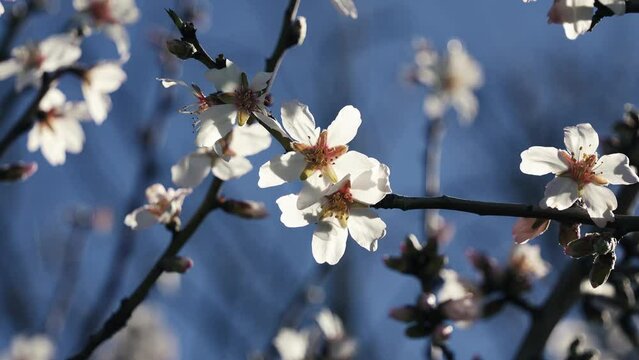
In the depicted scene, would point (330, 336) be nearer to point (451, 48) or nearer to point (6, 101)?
point (6, 101)

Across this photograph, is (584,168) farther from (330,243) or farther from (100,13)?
(100,13)

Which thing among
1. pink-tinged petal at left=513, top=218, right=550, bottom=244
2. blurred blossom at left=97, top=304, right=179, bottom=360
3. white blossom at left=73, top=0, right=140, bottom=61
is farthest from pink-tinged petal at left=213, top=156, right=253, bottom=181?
blurred blossom at left=97, top=304, right=179, bottom=360

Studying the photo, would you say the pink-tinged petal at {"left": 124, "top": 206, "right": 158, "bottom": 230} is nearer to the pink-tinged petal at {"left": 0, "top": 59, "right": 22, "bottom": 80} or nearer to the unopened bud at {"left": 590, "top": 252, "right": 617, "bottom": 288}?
the pink-tinged petal at {"left": 0, "top": 59, "right": 22, "bottom": 80}

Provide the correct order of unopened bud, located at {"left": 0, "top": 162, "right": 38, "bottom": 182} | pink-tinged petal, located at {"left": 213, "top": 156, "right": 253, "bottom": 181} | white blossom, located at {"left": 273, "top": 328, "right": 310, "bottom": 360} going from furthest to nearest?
white blossom, located at {"left": 273, "top": 328, "right": 310, "bottom": 360}, unopened bud, located at {"left": 0, "top": 162, "right": 38, "bottom": 182}, pink-tinged petal, located at {"left": 213, "top": 156, "right": 253, "bottom": 181}

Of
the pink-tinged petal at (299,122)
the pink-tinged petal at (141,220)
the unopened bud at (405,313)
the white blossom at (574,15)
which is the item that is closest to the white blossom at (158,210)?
the pink-tinged petal at (141,220)

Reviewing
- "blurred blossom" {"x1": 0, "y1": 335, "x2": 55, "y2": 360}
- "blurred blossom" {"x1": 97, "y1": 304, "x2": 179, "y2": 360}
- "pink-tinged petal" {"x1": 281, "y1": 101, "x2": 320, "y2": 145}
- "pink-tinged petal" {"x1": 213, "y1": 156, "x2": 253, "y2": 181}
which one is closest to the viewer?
"pink-tinged petal" {"x1": 281, "y1": 101, "x2": 320, "y2": 145}

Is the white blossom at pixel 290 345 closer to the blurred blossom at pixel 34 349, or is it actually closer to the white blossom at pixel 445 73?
the blurred blossom at pixel 34 349

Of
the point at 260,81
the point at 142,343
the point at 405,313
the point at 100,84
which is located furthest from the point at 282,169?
the point at 142,343

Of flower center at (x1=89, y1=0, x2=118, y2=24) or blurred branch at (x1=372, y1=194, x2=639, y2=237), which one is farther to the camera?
flower center at (x1=89, y1=0, x2=118, y2=24)
